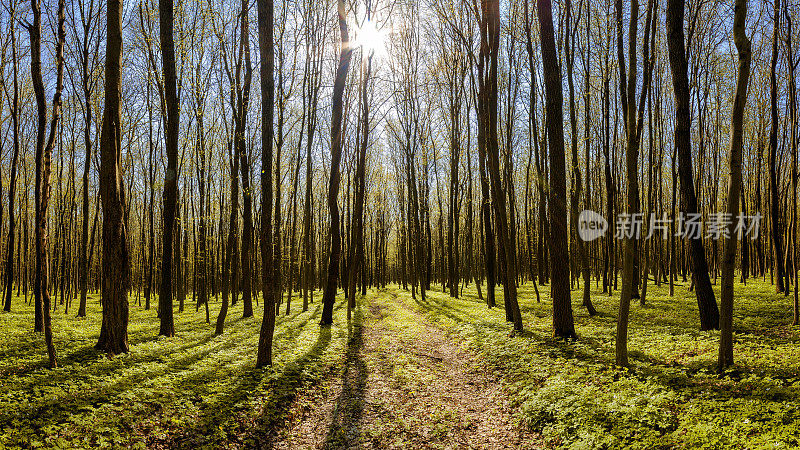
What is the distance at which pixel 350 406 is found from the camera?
257 inches

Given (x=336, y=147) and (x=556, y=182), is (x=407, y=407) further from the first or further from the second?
(x=336, y=147)

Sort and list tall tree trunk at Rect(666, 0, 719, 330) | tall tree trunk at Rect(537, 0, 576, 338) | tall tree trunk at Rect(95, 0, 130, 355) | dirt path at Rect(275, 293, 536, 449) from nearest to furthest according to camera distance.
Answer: dirt path at Rect(275, 293, 536, 449), tall tree trunk at Rect(95, 0, 130, 355), tall tree trunk at Rect(666, 0, 719, 330), tall tree trunk at Rect(537, 0, 576, 338)

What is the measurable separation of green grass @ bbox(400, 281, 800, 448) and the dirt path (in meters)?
0.53

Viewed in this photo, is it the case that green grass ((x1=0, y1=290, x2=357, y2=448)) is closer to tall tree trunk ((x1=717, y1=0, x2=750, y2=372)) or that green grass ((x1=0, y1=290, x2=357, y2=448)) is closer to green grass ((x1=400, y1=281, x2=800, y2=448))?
green grass ((x1=400, y1=281, x2=800, y2=448))

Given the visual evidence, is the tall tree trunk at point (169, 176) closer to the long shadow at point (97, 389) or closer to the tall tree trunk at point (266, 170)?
the long shadow at point (97, 389)

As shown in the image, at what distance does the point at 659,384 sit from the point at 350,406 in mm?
5059

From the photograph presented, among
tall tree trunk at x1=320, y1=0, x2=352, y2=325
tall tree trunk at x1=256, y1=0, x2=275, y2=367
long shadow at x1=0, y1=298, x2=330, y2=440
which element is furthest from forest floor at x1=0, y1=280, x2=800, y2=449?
tall tree trunk at x1=320, y1=0, x2=352, y2=325

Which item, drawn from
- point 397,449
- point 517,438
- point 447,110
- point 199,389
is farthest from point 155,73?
point 447,110

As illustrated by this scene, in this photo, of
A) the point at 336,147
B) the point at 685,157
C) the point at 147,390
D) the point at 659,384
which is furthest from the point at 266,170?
the point at 685,157

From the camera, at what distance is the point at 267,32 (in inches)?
302

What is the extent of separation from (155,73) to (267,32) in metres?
6.82

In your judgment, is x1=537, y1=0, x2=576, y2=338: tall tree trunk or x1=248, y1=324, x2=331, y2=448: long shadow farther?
x1=537, y1=0, x2=576, y2=338: tall tree trunk

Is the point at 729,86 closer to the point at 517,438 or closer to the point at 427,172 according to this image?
the point at 427,172

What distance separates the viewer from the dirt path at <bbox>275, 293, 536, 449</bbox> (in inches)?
208
